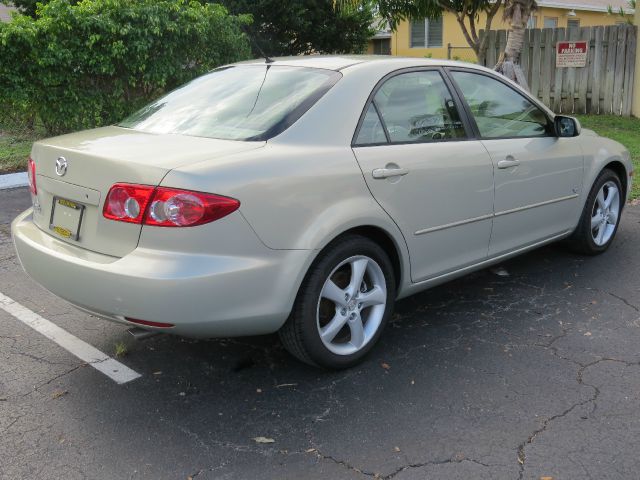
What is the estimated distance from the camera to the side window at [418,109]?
3785 millimetres

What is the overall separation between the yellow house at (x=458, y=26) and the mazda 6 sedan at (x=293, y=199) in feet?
56.9

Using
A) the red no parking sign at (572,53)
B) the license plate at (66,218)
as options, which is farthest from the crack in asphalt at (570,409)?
the red no parking sign at (572,53)

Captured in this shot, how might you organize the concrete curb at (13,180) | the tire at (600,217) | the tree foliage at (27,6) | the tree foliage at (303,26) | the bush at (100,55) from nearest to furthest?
the tire at (600,217) < the concrete curb at (13,180) < the bush at (100,55) < the tree foliage at (27,6) < the tree foliage at (303,26)

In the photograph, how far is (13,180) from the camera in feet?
28.9

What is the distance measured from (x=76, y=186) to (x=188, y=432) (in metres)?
1.30

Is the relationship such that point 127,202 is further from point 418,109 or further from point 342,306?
point 418,109

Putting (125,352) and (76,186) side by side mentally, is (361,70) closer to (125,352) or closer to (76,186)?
(76,186)

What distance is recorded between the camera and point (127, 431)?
3.05 metres

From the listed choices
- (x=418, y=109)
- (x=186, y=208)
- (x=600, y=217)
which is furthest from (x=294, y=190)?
(x=600, y=217)

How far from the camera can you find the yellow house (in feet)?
72.0

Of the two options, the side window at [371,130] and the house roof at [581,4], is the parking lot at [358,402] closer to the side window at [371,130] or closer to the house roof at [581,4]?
the side window at [371,130]

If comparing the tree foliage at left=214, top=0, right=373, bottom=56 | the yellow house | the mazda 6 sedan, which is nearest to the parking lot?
the mazda 6 sedan

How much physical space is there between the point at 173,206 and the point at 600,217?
3882 mm

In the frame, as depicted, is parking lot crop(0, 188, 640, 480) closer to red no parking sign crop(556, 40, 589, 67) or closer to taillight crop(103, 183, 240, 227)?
taillight crop(103, 183, 240, 227)
